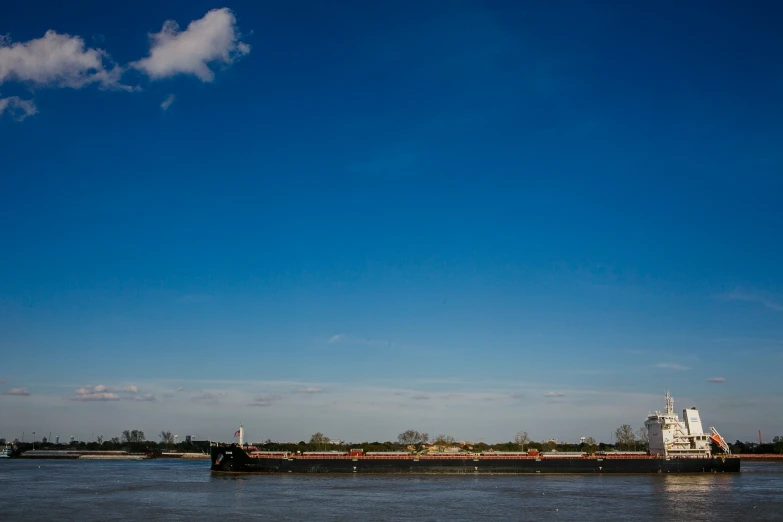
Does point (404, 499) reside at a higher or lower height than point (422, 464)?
lower

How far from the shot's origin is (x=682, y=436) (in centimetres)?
7081

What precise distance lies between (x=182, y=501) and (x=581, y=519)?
91.4 feet

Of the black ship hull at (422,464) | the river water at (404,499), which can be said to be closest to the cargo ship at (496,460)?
the black ship hull at (422,464)

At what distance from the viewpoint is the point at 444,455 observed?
73250mm

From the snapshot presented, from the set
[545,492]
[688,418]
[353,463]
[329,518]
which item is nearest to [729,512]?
[545,492]

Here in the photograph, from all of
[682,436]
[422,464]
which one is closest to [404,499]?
[422,464]

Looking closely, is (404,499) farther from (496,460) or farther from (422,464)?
(496,460)

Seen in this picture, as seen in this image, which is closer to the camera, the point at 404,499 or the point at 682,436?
the point at 404,499

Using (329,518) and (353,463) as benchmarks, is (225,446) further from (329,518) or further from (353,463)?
(329,518)

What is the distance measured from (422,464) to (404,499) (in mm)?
A: 27271

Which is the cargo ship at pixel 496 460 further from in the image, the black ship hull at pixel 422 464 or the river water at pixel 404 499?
the river water at pixel 404 499

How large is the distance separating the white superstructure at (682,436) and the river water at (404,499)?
5.67m

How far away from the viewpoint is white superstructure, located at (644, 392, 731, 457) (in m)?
69.9

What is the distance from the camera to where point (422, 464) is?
7081cm
